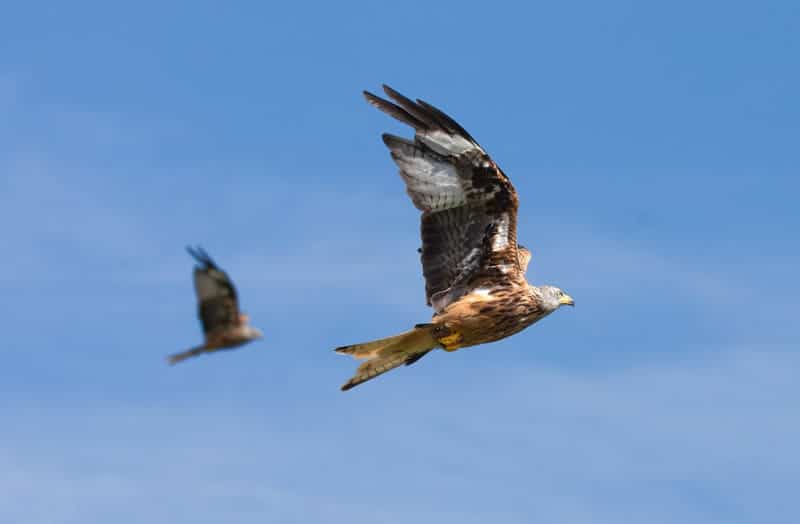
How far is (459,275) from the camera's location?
63.5 ft

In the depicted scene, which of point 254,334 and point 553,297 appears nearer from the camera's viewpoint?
point 254,334

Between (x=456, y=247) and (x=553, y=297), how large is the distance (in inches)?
63.5

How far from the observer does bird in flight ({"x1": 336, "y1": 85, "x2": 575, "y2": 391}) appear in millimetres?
18688

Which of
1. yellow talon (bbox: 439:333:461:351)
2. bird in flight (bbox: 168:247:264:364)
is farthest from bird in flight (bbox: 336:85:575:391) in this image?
bird in flight (bbox: 168:247:264:364)

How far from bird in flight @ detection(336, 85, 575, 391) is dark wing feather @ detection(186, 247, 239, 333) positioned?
733cm

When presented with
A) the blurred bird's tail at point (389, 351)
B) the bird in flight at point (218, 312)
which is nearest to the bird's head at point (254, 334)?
the bird in flight at point (218, 312)

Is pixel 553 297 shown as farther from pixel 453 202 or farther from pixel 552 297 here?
pixel 453 202

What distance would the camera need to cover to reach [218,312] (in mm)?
11133

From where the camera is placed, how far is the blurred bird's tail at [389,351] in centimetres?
1856

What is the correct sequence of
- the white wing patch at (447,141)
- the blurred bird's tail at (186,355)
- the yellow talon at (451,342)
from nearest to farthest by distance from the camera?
the blurred bird's tail at (186,355)
the white wing patch at (447,141)
the yellow talon at (451,342)

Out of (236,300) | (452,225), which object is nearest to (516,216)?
(452,225)

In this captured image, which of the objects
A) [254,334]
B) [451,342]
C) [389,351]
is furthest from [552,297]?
[254,334]

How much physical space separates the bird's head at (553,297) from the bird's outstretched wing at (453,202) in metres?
0.42

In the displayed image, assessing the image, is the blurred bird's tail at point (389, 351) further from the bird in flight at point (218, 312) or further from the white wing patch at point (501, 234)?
the bird in flight at point (218, 312)
